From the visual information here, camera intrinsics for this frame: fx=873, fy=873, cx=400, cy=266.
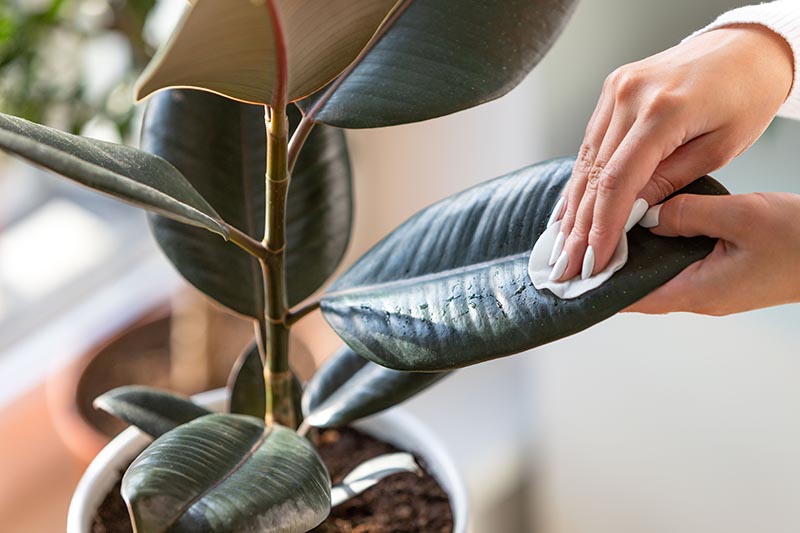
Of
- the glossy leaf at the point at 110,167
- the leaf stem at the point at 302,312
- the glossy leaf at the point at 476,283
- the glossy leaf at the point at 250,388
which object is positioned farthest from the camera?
the glossy leaf at the point at 250,388

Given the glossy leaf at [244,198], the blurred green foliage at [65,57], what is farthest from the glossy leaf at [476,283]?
the blurred green foliage at [65,57]

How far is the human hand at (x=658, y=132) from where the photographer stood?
530 millimetres

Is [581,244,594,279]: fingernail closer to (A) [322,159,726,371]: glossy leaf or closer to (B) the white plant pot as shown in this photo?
(A) [322,159,726,371]: glossy leaf

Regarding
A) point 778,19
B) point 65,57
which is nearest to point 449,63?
point 778,19

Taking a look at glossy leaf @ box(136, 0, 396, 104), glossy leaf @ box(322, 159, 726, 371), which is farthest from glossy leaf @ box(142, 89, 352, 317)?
glossy leaf @ box(136, 0, 396, 104)

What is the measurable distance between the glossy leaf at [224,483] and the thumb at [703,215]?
0.28 meters

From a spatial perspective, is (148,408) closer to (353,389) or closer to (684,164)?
(353,389)

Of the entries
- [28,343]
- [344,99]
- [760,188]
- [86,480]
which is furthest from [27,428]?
[760,188]

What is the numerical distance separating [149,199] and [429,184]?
3.95ft

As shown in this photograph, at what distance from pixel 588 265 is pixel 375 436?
43cm

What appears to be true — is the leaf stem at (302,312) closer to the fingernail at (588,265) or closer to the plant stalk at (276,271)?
the plant stalk at (276,271)

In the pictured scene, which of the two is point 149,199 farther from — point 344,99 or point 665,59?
point 665,59

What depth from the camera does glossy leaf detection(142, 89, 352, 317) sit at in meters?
0.74

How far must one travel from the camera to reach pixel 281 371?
719mm
